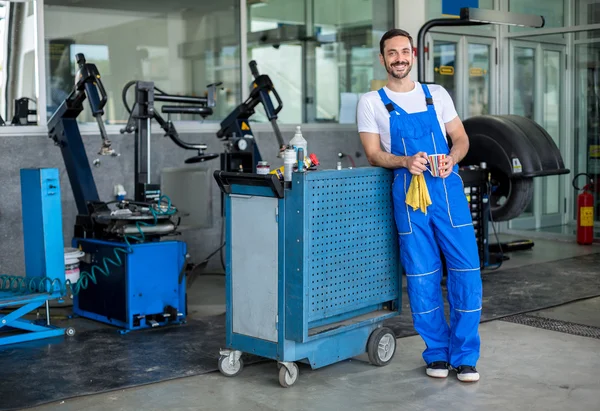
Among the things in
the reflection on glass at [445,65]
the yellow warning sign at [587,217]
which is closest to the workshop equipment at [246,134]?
the reflection on glass at [445,65]

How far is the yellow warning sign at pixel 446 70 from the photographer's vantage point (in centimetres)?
841

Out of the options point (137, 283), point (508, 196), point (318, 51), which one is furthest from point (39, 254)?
point (318, 51)

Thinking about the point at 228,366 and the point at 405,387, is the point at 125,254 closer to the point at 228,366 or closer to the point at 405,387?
the point at 228,366

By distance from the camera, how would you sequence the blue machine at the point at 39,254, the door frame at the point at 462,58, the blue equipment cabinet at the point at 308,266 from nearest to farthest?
the blue equipment cabinet at the point at 308,266
the blue machine at the point at 39,254
the door frame at the point at 462,58

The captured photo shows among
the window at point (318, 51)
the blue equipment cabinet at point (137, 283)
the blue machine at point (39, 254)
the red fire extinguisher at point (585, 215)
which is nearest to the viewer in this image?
the blue machine at point (39, 254)

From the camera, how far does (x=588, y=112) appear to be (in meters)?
8.22

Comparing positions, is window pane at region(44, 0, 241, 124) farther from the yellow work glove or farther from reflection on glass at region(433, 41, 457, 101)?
the yellow work glove

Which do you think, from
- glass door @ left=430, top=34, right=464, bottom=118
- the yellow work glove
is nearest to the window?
glass door @ left=430, top=34, right=464, bottom=118

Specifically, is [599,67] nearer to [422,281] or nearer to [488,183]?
[488,183]

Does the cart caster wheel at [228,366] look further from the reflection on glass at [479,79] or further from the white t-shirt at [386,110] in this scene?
the reflection on glass at [479,79]

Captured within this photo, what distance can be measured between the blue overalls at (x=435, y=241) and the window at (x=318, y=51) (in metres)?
3.60

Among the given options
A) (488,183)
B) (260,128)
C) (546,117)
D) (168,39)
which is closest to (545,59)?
(546,117)

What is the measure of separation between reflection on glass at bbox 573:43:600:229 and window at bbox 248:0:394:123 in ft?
6.45

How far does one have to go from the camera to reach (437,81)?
8359 mm
